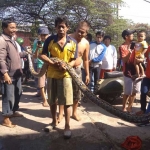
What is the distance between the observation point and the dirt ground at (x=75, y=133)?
3.46m

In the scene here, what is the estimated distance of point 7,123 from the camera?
414 centimetres

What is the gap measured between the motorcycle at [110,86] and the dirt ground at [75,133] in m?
0.80

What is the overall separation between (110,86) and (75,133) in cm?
215

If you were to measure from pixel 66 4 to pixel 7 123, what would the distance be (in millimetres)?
8564

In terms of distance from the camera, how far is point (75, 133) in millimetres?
3926

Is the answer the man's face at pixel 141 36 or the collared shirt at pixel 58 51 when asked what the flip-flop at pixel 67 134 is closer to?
the collared shirt at pixel 58 51

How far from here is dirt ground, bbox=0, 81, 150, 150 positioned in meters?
3.46

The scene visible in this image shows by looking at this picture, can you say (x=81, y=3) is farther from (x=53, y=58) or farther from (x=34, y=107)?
(x=53, y=58)

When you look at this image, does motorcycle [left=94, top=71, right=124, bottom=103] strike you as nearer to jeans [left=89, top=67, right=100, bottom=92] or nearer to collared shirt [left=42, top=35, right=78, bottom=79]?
jeans [left=89, top=67, right=100, bottom=92]

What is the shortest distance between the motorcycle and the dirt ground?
80 cm

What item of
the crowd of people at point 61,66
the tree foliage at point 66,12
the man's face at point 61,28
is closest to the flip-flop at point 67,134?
the crowd of people at point 61,66

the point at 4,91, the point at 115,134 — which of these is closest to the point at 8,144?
the point at 4,91

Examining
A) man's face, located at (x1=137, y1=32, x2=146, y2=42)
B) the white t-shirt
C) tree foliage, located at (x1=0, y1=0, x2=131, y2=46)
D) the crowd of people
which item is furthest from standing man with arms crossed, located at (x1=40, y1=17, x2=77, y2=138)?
tree foliage, located at (x1=0, y1=0, x2=131, y2=46)

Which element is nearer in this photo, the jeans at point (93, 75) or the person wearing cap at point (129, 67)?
the person wearing cap at point (129, 67)
